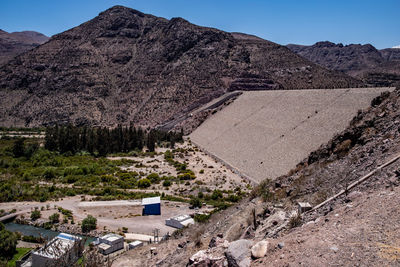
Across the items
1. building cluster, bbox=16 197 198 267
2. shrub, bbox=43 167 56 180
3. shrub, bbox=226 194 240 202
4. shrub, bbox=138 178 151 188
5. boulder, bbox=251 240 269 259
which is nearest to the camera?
boulder, bbox=251 240 269 259

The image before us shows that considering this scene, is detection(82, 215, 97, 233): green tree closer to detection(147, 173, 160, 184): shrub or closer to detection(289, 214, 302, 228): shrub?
detection(147, 173, 160, 184): shrub

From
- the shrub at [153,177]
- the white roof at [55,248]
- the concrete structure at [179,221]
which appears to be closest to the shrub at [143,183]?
the shrub at [153,177]

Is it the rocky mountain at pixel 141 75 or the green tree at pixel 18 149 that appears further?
the rocky mountain at pixel 141 75

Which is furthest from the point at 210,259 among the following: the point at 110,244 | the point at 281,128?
the point at 281,128

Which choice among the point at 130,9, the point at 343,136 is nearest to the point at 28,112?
the point at 130,9

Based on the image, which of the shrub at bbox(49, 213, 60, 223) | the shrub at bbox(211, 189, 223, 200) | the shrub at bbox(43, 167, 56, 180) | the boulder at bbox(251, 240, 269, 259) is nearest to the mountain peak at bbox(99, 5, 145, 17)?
the shrub at bbox(43, 167, 56, 180)

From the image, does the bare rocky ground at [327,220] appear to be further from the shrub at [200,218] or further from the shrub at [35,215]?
the shrub at [35,215]
